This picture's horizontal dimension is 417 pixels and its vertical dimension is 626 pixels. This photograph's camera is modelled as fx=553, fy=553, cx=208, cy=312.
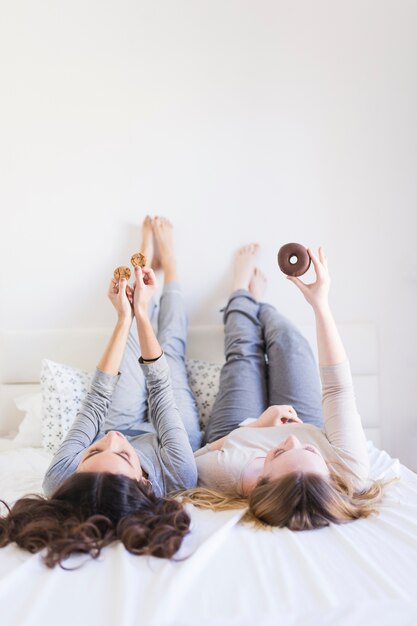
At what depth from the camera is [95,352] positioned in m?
2.28

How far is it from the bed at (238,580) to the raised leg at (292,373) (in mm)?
518

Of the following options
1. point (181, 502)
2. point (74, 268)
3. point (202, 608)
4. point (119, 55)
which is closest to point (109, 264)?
point (74, 268)

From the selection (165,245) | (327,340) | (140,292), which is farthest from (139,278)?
(165,245)

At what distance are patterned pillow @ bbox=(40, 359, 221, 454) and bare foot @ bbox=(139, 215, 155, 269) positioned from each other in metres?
0.57

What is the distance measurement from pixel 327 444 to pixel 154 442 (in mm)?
481

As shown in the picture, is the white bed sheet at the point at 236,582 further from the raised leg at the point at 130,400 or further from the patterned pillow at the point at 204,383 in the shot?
the patterned pillow at the point at 204,383

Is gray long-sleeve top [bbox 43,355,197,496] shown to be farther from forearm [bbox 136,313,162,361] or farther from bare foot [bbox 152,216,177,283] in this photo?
bare foot [bbox 152,216,177,283]

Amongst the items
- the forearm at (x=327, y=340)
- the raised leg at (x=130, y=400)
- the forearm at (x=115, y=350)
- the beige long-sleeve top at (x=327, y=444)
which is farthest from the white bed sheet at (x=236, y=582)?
the raised leg at (x=130, y=400)

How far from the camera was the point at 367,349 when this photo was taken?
2.30 meters

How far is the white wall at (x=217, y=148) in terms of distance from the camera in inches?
92.8

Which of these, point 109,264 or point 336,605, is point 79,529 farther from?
point 109,264

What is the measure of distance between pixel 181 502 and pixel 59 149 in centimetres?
170

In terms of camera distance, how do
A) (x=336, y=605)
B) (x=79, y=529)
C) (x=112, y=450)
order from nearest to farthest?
1. (x=336, y=605)
2. (x=79, y=529)
3. (x=112, y=450)

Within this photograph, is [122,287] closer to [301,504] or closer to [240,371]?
[240,371]
